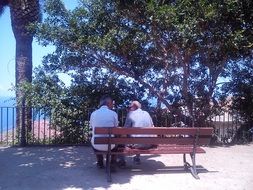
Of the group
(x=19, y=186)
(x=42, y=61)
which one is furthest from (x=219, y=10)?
(x=19, y=186)

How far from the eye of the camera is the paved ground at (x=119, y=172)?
23.2 feet

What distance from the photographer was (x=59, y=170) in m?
7.98

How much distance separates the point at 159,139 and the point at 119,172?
102 cm

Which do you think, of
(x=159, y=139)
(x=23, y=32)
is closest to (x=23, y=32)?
(x=23, y=32)

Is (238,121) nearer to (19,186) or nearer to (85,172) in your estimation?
(85,172)

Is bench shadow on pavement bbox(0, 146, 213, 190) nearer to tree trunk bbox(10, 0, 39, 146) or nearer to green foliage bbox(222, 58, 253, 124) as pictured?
tree trunk bbox(10, 0, 39, 146)

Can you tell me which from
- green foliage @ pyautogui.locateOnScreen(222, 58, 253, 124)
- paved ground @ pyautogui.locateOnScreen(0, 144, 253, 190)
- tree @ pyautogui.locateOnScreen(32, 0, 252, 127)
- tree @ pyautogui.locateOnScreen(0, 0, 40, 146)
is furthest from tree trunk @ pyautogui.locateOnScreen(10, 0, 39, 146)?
green foliage @ pyautogui.locateOnScreen(222, 58, 253, 124)

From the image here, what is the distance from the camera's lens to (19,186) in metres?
6.82

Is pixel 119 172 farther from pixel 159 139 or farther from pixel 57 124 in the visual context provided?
pixel 57 124

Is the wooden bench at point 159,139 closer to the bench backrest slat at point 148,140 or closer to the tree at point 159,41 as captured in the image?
the bench backrest slat at point 148,140

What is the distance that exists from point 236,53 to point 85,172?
18.6 feet

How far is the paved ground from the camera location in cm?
707

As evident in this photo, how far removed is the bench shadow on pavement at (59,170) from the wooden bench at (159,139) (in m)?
0.39

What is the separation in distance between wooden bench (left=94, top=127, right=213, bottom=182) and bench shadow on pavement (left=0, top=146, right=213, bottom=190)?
0.39 metres
